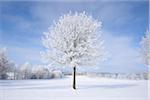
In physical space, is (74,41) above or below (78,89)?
above

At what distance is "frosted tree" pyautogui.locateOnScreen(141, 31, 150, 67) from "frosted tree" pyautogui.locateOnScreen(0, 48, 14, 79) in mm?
2199

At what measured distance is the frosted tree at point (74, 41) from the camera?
4.40 m

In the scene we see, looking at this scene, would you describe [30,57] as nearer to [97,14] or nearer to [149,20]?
[97,14]

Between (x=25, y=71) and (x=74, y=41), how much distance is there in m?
0.96

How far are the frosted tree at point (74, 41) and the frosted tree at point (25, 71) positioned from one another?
31cm

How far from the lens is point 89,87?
4414mm

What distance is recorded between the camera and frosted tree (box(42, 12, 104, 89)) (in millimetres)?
4402

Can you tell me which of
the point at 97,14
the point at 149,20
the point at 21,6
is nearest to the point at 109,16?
the point at 97,14

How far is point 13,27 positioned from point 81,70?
1.30m

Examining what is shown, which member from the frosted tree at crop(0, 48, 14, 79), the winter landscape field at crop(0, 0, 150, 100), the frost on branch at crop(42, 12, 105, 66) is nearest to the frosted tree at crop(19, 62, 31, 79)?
the winter landscape field at crop(0, 0, 150, 100)

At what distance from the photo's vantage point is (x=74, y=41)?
445 cm

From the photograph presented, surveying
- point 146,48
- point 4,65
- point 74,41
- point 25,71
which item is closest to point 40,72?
point 25,71

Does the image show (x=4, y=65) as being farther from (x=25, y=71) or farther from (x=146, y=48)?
(x=146, y=48)

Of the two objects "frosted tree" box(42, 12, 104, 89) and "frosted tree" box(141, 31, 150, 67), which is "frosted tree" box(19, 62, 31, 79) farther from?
"frosted tree" box(141, 31, 150, 67)
